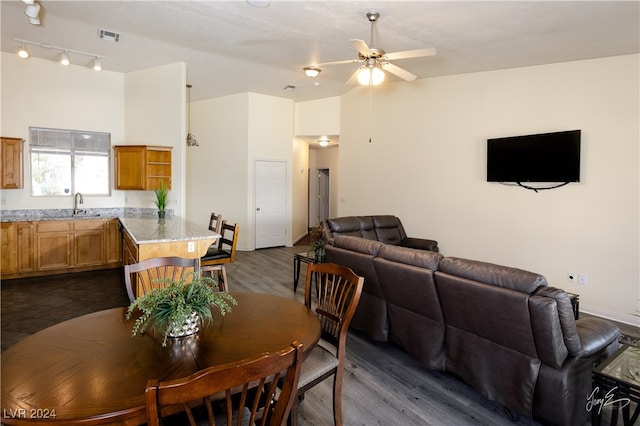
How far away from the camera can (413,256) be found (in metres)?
2.62

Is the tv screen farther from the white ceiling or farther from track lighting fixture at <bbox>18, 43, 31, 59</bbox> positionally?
track lighting fixture at <bbox>18, 43, 31, 59</bbox>

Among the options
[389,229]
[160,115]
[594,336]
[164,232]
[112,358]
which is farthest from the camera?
[389,229]

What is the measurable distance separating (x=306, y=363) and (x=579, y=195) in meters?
4.03

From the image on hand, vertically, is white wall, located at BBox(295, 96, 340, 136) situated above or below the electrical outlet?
above

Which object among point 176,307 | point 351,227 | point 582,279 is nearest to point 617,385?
point 176,307

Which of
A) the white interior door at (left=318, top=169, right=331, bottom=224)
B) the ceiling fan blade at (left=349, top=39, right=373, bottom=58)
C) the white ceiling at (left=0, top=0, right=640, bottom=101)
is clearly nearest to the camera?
the ceiling fan blade at (left=349, top=39, right=373, bottom=58)

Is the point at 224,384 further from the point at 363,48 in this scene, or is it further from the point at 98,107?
the point at 98,107

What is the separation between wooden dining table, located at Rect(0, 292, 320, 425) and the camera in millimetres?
1088

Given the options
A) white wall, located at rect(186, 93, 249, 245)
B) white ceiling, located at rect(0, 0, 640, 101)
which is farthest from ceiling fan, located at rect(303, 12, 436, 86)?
white wall, located at rect(186, 93, 249, 245)

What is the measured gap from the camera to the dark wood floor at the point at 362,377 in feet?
7.29

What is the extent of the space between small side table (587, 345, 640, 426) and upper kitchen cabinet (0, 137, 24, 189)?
6974mm

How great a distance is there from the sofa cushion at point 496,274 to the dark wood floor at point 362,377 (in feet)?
2.88

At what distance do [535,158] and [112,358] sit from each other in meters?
4.84

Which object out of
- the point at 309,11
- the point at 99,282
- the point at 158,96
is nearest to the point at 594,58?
the point at 309,11
